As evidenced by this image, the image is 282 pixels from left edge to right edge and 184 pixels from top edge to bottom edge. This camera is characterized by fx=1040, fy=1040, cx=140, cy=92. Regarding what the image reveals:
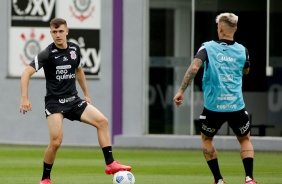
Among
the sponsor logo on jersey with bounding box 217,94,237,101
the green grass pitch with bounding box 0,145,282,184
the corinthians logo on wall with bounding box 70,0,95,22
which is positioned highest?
the corinthians logo on wall with bounding box 70,0,95,22

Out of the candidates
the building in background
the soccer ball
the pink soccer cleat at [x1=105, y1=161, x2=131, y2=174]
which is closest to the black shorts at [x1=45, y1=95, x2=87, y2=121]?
the pink soccer cleat at [x1=105, y1=161, x2=131, y2=174]

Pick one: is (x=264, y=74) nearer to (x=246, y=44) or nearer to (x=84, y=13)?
(x=246, y=44)

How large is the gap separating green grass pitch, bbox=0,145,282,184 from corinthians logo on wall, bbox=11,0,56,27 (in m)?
3.21

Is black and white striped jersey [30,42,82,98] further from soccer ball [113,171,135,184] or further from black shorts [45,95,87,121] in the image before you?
soccer ball [113,171,135,184]

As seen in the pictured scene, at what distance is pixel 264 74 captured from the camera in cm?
2377

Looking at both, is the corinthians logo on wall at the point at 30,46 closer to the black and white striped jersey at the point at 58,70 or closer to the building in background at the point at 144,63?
the building in background at the point at 144,63

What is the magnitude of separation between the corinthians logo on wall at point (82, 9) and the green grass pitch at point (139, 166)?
344cm

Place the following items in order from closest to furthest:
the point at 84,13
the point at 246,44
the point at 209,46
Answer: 1. the point at 209,46
2. the point at 246,44
3. the point at 84,13

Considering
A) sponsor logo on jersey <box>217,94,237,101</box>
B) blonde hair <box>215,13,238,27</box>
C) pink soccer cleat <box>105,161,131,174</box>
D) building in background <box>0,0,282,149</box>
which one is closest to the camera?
blonde hair <box>215,13,238,27</box>

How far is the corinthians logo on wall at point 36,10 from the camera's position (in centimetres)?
2514

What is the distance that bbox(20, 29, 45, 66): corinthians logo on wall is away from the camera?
2512 cm

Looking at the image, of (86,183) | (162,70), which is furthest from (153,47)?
(86,183)

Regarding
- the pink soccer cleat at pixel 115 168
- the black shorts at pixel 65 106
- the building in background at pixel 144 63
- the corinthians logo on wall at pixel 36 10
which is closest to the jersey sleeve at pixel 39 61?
the black shorts at pixel 65 106

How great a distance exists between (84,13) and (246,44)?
413 cm
